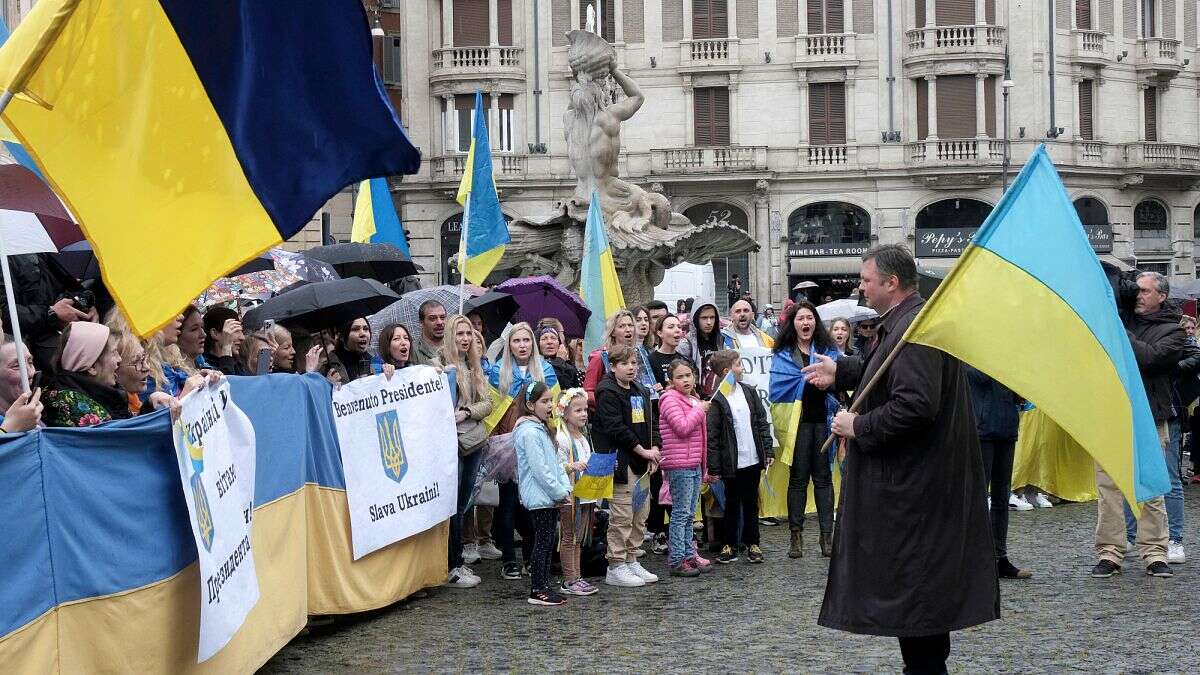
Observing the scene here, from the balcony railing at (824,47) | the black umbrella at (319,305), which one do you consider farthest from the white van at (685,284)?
the balcony railing at (824,47)

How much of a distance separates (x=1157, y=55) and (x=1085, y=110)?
344cm

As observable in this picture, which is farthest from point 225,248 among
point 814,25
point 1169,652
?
point 814,25

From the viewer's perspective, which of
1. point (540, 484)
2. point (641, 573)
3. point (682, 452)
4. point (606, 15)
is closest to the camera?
point (540, 484)

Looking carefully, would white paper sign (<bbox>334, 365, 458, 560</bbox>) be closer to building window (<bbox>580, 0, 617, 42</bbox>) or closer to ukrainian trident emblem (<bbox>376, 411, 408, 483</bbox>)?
ukrainian trident emblem (<bbox>376, 411, 408, 483</bbox>)

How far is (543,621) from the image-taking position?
939 centimetres

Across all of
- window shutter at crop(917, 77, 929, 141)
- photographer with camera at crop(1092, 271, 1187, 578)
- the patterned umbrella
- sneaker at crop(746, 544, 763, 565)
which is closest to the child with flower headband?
sneaker at crop(746, 544, 763, 565)

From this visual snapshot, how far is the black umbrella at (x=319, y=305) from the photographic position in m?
11.0

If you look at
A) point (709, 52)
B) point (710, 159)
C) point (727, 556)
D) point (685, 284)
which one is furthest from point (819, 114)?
point (727, 556)

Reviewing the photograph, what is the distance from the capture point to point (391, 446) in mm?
9750

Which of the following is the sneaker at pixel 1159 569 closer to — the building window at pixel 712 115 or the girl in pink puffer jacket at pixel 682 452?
the girl in pink puffer jacket at pixel 682 452

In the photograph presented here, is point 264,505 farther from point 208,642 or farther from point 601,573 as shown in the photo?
point 601,573

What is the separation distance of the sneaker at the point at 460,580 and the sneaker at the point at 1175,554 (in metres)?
4.87

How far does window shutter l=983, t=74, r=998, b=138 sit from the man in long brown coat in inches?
1670

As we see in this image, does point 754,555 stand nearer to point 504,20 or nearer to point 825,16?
point 825,16
